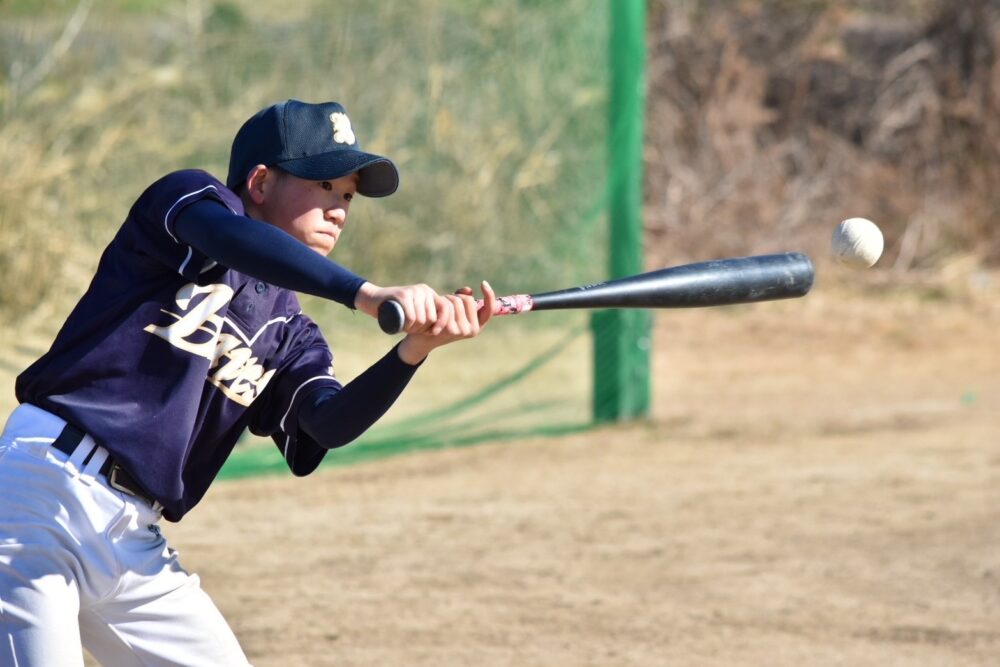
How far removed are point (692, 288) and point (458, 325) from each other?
0.72 m

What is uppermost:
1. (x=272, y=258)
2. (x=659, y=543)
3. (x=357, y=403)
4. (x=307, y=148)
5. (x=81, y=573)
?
(x=307, y=148)

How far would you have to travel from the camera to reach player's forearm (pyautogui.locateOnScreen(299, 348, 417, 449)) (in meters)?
2.72

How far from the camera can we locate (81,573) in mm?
2625

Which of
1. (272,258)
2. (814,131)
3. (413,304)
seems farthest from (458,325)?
(814,131)

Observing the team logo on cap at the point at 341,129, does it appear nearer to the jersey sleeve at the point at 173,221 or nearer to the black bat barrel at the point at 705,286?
the jersey sleeve at the point at 173,221

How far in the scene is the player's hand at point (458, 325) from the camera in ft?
8.11

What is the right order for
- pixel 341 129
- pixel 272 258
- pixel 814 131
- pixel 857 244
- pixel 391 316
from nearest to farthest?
pixel 391 316
pixel 272 258
pixel 341 129
pixel 857 244
pixel 814 131

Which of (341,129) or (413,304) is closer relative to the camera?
(413,304)

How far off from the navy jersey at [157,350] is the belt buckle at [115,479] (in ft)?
0.09

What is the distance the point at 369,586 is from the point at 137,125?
2860 millimetres

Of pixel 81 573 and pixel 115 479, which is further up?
pixel 115 479

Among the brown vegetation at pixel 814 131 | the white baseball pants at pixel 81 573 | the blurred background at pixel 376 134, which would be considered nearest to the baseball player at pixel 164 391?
the white baseball pants at pixel 81 573

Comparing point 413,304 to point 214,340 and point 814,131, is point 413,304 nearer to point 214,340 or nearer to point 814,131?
point 214,340

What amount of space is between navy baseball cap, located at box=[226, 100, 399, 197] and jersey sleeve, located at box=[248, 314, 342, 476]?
349 millimetres
